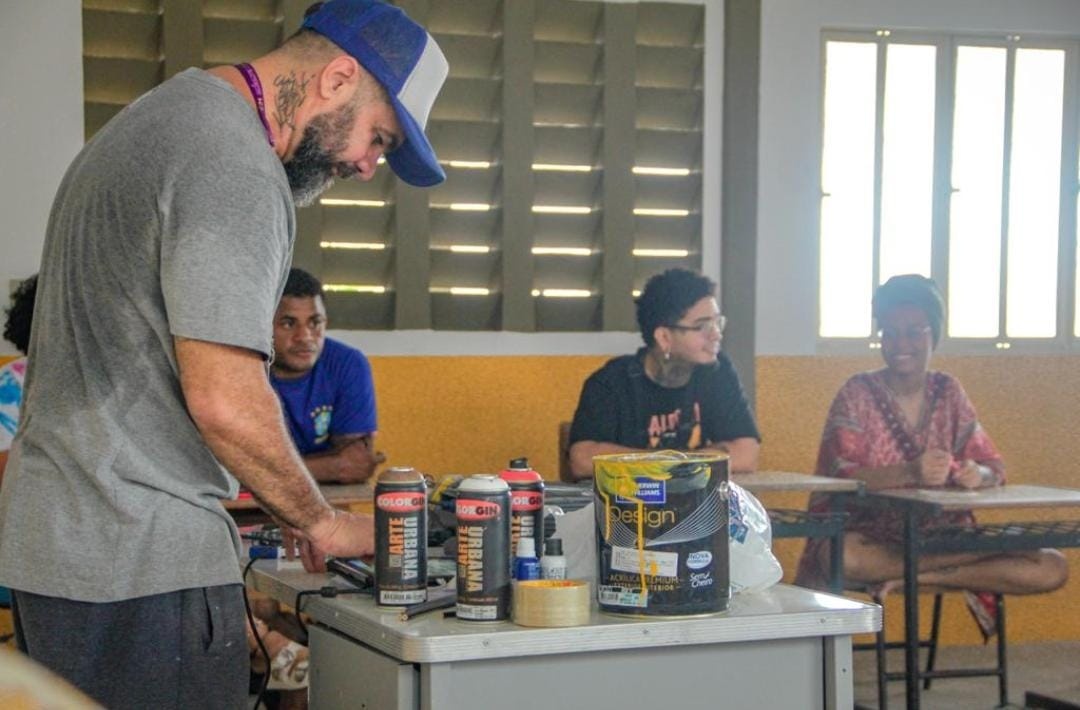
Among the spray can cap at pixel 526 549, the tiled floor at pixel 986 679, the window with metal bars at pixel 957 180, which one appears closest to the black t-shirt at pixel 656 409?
the tiled floor at pixel 986 679

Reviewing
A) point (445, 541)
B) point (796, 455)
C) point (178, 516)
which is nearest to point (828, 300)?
point (796, 455)

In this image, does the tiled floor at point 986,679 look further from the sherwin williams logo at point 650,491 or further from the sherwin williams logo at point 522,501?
the sherwin williams logo at point 650,491

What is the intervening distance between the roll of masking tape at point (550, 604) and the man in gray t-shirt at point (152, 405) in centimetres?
39

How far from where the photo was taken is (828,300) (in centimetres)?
638

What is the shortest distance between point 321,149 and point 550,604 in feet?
2.52

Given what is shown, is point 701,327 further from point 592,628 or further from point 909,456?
point 592,628

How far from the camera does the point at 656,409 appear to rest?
5.24 meters

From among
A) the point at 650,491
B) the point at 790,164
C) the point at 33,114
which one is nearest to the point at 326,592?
the point at 650,491

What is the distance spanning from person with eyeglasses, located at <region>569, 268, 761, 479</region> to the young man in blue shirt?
751mm

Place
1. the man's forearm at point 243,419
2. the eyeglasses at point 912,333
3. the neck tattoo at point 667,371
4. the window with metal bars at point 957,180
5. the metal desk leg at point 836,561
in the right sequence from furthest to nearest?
the window with metal bars at point 957,180 → the eyeglasses at point 912,333 → the neck tattoo at point 667,371 → the metal desk leg at point 836,561 → the man's forearm at point 243,419

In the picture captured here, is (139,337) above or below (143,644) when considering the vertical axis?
above

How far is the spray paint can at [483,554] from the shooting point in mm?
2287

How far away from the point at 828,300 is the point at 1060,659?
176cm

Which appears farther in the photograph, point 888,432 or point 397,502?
point 888,432
